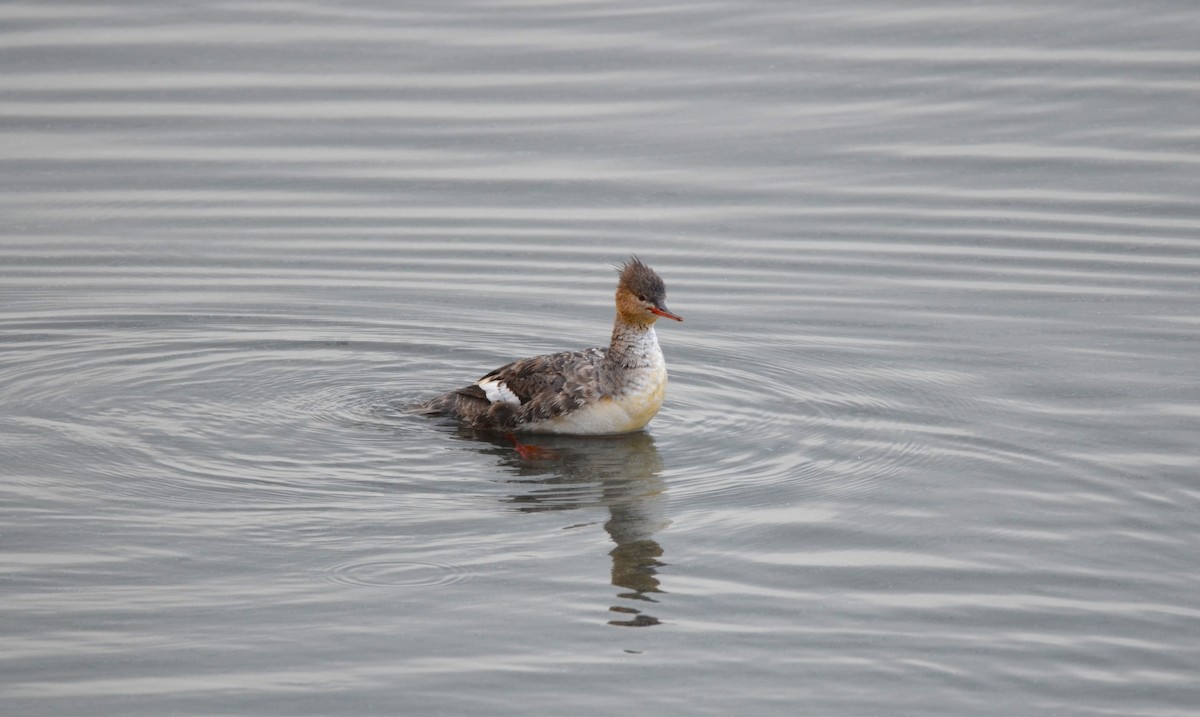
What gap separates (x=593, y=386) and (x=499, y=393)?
2.01 ft

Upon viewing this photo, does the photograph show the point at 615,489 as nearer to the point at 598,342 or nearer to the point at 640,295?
the point at 640,295

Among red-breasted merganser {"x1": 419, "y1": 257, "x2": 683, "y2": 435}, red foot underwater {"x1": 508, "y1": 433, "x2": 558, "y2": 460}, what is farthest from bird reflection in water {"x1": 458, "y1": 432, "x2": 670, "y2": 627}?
red-breasted merganser {"x1": 419, "y1": 257, "x2": 683, "y2": 435}

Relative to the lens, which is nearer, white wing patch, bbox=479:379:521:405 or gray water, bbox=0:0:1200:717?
gray water, bbox=0:0:1200:717

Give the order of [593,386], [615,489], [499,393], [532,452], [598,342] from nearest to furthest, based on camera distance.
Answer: [615,489], [532,452], [593,386], [499,393], [598,342]

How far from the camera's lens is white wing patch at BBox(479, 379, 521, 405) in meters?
11.2

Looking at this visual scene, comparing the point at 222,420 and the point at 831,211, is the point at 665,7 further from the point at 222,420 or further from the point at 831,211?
the point at 222,420

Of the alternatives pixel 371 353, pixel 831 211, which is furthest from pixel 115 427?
pixel 831 211

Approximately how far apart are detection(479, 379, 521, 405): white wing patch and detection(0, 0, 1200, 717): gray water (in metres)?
0.31

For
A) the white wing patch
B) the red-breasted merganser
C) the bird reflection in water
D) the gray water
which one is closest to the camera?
the gray water

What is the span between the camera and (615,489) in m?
10.0

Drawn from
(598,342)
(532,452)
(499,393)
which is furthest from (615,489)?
(598,342)

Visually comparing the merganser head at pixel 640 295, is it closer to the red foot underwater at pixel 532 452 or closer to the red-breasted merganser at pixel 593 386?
the red-breasted merganser at pixel 593 386

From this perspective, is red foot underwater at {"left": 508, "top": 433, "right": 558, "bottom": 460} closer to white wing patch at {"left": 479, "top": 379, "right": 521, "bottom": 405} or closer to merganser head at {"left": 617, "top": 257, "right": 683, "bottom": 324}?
white wing patch at {"left": 479, "top": 379, "right": 521, "bottom": 405}

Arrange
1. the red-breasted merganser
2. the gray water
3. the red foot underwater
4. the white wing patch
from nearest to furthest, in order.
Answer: the gray water
the red foot underwater
the red-breasted merganser
the white wing patch
